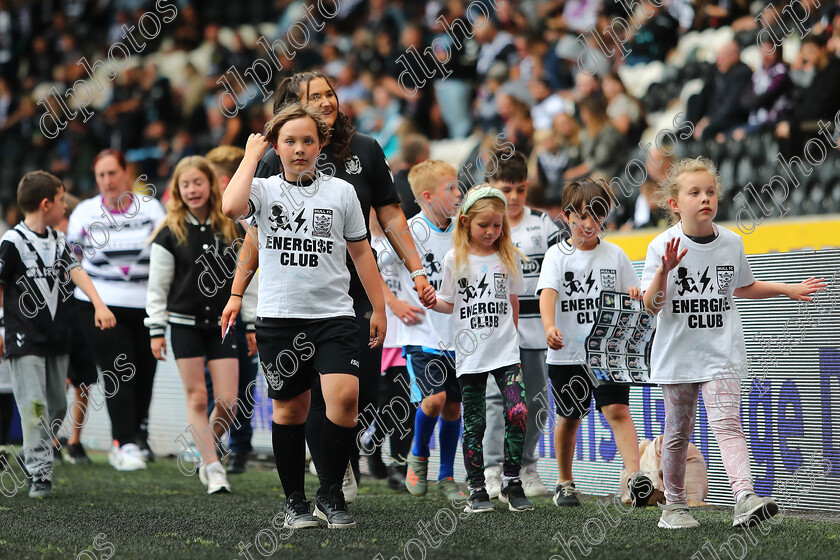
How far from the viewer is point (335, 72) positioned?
598 inches

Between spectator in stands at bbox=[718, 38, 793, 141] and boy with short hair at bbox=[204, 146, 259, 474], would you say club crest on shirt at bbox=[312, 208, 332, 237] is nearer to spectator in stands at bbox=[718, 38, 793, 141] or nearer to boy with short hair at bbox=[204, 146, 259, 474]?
boy with short hair at bbox=[204, 146, 259, 474]

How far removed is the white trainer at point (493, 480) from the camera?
5.78 m

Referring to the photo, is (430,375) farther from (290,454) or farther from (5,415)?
(5,415)

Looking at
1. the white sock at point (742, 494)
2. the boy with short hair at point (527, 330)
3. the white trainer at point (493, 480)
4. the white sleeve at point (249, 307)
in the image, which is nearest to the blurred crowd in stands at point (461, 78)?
the white sleeve at point (249, 307)

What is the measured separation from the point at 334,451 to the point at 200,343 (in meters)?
2.12

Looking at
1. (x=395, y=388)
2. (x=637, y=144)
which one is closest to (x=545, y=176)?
(x=637, y=144)

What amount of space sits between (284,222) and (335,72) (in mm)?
11188

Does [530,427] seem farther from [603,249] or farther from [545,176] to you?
[545,176]

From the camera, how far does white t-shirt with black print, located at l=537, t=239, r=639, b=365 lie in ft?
17.6

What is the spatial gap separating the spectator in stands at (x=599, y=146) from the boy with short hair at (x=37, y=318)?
5505 millimetres

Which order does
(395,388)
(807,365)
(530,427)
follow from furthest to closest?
(395,388)
(530,427)
(807,365)

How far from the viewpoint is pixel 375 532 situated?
4367mm

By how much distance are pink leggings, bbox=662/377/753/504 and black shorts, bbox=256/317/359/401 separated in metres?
1.40

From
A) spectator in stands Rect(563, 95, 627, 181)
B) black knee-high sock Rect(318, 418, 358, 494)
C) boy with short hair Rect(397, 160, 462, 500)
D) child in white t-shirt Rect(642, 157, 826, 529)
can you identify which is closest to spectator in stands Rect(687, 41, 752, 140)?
spectator in stands Rect(563, 95, 627, 181)
